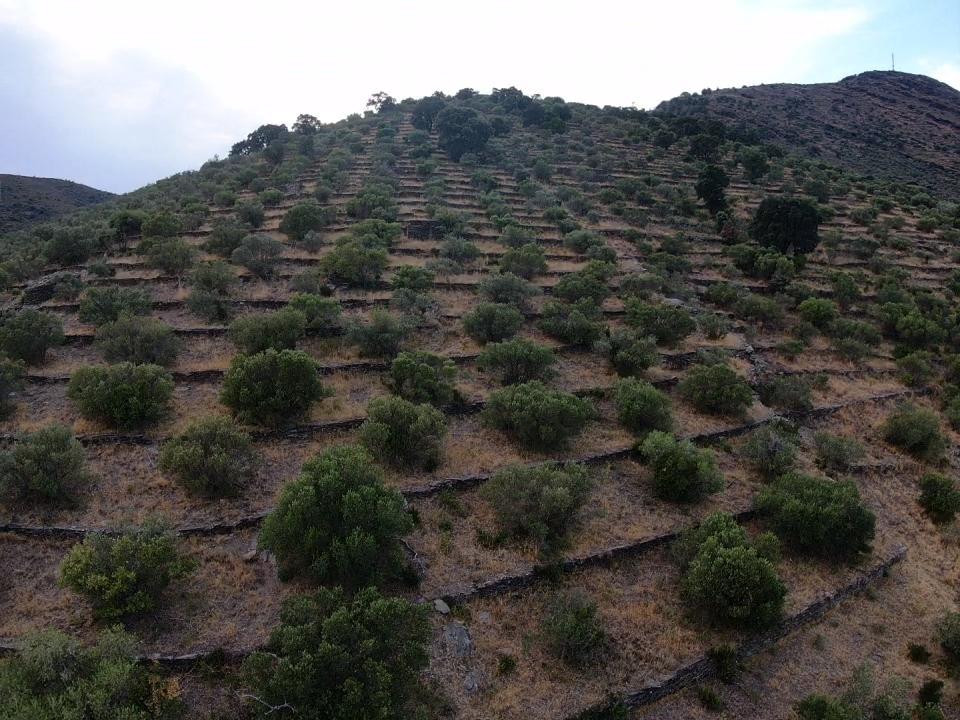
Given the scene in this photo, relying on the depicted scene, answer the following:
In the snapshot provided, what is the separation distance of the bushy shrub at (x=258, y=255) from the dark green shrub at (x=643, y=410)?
776 inches

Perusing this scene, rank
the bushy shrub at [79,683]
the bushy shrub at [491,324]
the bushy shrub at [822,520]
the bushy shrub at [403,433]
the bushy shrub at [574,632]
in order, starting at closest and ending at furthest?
the bushy shrub at [79,683], the bushy shrub at [574,632], the bushy shrub at [822,520], the bushy shrub at [403,433], the bushy shrub at [491,324]

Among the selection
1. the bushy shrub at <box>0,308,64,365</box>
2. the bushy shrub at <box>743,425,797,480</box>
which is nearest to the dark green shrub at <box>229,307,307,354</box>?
the bushy shrub at <box>0,308,64,365</box>

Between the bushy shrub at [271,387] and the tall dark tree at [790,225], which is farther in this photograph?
the tall dark tree at [790,225]

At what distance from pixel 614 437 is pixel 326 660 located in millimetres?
12198

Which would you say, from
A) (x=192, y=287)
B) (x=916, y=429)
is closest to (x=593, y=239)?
(x=916, y=429)

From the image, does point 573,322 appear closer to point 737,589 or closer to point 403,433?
point 403,433

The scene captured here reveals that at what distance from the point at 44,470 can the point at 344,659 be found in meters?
9.56

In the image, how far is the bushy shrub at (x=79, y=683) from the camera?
28.7 ft

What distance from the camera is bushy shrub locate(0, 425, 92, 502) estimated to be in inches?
546

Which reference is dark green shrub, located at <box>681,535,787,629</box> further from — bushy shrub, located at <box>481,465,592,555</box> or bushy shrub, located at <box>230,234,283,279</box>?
bushy shrub, located at <box>230,234,283,279</box>

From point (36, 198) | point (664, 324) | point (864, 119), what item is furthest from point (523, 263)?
point (864, 119)

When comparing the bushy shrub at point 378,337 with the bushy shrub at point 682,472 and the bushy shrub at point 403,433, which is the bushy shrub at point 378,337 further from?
the bushy shrub at point 682,472

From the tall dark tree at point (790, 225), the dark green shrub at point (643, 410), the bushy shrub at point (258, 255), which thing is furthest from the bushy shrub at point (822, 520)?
the tall dark tree at point (790, 225)

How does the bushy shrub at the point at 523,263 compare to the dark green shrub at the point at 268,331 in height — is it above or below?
above
